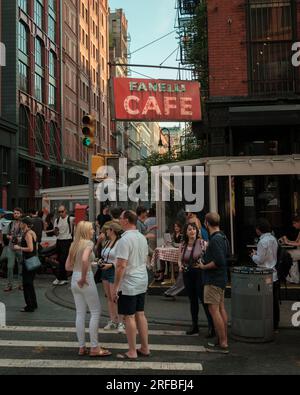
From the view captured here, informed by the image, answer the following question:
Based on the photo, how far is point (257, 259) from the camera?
748cm

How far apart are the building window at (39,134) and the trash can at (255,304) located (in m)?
32.7

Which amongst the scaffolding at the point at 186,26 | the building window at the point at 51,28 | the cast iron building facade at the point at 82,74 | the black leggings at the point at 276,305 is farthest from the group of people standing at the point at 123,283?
the cast iron building facade at the point at 82,74

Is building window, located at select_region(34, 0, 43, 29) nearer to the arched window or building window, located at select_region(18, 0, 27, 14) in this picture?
building window, located at select_region(18, 0, 27, 14)

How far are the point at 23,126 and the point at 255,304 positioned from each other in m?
31.8

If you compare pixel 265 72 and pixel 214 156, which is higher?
pixel 265 72

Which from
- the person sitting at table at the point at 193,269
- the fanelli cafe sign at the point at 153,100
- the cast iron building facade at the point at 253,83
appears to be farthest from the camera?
the fanelli cafe sign at the point at 153,100

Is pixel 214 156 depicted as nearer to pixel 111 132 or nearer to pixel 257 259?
pixel 257 259

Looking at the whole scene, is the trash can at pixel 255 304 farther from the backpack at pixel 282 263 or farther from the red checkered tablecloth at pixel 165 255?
the red checkered tablecloth at pixel 165 255

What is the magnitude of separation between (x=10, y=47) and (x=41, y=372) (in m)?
32.1

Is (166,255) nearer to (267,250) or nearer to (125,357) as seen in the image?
(267,250)

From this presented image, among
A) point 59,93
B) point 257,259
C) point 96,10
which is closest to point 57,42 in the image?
point 59,93

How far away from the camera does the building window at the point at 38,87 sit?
3916 centimetres
